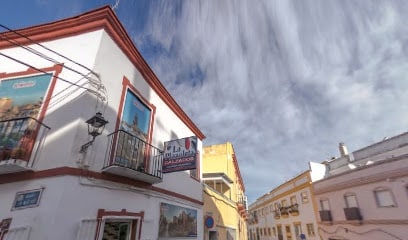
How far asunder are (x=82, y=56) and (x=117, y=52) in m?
1.12

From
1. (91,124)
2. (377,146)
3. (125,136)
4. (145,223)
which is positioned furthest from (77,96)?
(377,146)

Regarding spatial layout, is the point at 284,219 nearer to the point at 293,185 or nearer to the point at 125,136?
the point at 293,185

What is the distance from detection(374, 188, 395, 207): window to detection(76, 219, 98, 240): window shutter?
17.2 metres

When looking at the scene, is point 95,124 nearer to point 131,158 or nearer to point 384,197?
point 131,158

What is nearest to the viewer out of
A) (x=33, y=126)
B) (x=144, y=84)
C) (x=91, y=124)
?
(x=91, y=124)

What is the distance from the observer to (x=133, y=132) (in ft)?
23.3

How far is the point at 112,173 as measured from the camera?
223 inches

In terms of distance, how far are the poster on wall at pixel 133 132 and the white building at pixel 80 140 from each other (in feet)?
0.11

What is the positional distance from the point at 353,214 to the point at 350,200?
121 centimetres

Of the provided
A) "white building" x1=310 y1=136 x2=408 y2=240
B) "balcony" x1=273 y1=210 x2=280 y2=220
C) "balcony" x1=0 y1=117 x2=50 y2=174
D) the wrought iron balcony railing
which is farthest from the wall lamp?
"balcony" x1=273 y1=210 x2=280 y2=220

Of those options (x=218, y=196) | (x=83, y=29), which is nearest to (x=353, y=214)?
(x=218, y=196)

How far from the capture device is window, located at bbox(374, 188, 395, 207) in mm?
13680

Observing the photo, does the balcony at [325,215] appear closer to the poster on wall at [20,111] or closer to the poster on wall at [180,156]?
the poster on wall at [180,156]

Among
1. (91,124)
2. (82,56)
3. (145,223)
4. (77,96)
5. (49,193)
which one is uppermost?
(82,56)
